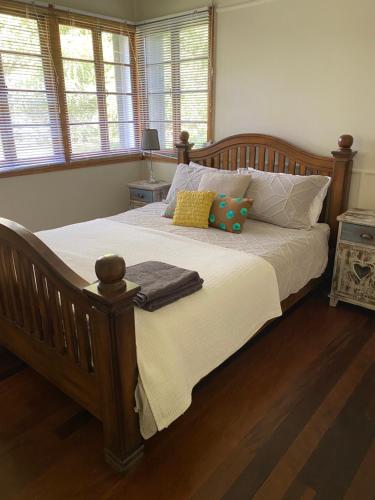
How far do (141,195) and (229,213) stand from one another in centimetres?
155

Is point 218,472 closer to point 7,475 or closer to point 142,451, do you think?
point 142,451

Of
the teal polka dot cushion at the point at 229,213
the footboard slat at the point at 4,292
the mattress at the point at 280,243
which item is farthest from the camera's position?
the teal polka dot cushion at the point at 229,213

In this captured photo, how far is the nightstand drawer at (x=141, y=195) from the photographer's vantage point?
3.93 m

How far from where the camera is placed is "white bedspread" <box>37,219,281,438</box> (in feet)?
4.91

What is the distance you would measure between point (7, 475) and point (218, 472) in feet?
2.83

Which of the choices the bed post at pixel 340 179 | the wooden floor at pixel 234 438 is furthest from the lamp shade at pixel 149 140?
the wooden floor at pixel 234 438

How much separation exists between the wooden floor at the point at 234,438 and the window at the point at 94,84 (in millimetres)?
2147

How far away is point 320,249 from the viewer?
2744mm

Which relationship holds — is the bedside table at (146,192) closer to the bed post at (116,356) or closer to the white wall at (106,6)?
the white wall at (106,6)

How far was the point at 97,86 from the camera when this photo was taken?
3.84 m

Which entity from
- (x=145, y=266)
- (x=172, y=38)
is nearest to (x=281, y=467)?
(x=145, y=266)

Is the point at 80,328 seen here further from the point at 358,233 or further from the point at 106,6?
the point at 106,6

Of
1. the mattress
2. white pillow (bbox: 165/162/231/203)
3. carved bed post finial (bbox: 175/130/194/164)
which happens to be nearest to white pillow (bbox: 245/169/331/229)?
the mattress

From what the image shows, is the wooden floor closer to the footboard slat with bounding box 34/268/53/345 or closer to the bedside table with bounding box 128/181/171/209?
the footboard slat with bounding box 34/268/53/345
